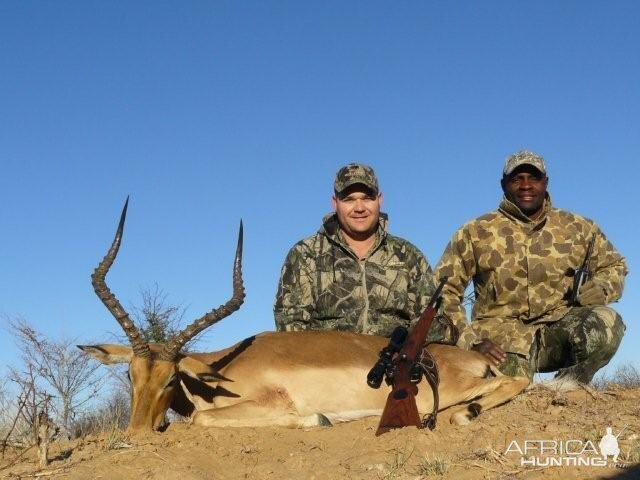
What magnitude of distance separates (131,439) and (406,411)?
1.84 metres

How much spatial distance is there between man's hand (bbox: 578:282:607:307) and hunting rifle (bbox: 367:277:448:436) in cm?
244

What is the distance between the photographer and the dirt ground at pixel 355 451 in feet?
14.1

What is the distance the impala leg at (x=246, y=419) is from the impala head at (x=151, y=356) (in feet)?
1.02

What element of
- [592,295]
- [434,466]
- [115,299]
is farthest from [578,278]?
[115,299]

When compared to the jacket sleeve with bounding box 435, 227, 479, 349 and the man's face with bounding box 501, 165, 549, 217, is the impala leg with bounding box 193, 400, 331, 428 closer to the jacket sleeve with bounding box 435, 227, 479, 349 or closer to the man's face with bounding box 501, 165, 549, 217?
the jacket sleeve with bounding box 435, 227, 479, 349

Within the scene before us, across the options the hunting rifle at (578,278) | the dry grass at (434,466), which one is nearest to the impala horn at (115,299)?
the dry grass at (434,466)

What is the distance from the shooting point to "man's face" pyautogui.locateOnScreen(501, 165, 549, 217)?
788 cm

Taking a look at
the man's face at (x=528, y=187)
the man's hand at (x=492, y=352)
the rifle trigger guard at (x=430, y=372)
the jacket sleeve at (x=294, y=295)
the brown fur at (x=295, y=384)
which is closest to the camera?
the rifle trigger guard at (x=430, y=372)

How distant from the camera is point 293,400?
6.11 metres

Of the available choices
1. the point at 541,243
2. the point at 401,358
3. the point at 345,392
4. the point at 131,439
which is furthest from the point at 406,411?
the point at 541,243

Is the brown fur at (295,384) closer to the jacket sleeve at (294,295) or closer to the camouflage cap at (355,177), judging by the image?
the jacket sleeve at (294,295)

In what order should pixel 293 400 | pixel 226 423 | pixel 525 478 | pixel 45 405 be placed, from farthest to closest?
pixel 293 400
pixel 226 423
pixel 45 405
pixel 525 478

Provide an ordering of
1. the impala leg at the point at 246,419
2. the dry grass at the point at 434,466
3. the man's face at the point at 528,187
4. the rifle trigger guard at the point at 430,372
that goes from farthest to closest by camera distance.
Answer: the man's face at the point at 528,187
the impala leg at the point at 246,419
the rifle trigger guard at the point at 430,372
the dry grass at the point at 434,466

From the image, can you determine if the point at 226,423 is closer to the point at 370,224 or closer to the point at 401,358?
the point at 401,358
